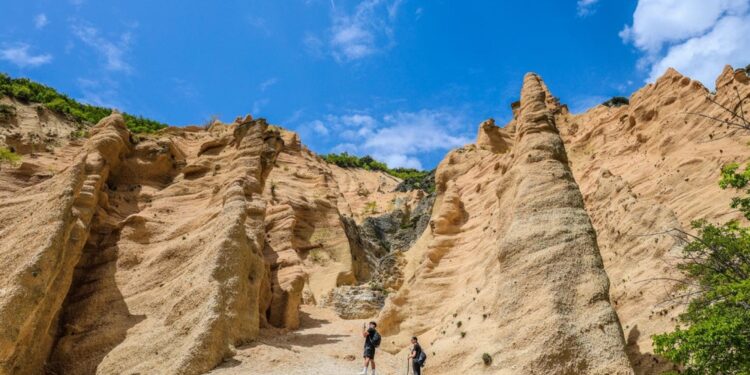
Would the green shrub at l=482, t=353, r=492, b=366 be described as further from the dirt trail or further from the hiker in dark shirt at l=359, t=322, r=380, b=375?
the dirt trail

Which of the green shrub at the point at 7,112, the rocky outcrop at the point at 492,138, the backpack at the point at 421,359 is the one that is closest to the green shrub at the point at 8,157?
the green shrub at the point at 7,112

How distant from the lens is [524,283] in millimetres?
14891

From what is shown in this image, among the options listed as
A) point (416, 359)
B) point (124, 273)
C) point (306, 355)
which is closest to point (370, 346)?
point (416, 359)

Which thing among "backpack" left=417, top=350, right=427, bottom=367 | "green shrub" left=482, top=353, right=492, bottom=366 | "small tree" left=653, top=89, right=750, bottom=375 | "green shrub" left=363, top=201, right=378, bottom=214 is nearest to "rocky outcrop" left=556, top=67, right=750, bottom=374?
"small tree" left=653, top=89, right=750, bottom=375

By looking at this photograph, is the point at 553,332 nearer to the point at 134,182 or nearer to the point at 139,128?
the point at 134,182

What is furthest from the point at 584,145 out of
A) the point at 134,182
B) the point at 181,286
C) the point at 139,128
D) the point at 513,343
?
the point at 139,128

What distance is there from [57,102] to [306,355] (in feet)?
104

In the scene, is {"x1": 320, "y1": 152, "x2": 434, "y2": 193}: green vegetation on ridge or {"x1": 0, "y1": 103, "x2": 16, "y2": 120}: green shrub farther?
{"x1": 320, "y1": 152, "x2": 434, "y2": 193}: green vegetation on ridge

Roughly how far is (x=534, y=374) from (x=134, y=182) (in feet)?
81.6

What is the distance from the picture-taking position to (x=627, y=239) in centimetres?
1795

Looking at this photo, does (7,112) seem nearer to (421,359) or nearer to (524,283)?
(421,359)

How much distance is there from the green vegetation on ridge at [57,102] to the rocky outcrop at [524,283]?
95.0 ft

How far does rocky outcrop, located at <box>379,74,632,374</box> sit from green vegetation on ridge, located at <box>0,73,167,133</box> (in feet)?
95.0

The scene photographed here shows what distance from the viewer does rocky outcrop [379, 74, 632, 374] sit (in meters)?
13.0
